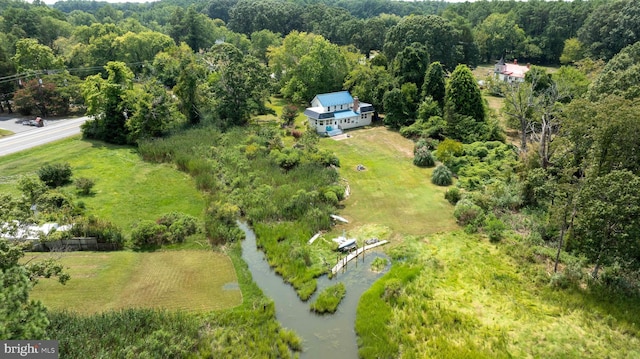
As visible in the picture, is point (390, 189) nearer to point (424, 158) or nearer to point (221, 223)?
point (424, 158)

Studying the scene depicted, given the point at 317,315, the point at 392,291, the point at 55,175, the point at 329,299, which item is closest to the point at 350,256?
the point at 392,291

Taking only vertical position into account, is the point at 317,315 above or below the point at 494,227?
below

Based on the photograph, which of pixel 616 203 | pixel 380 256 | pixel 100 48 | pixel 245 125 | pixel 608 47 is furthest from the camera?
pixel 608 47

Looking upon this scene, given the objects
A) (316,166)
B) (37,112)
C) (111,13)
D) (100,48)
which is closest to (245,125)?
(316,166)

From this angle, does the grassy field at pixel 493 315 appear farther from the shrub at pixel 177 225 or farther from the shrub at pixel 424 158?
the shrub at pixel 424 158

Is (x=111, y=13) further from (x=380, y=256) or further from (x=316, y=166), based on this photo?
→ (x=380, y=256)

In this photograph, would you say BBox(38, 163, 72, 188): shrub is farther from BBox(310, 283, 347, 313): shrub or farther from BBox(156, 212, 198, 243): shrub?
BBox(310, 283, 347, 313): shrub
